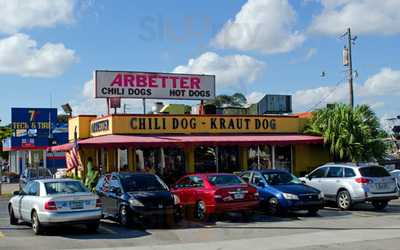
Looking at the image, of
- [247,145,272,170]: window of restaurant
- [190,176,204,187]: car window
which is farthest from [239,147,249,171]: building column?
[190,176,204,187]: car window

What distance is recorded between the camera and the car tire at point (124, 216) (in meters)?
16.2

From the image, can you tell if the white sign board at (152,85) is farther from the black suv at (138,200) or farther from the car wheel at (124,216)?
the car wheel at (124,216)

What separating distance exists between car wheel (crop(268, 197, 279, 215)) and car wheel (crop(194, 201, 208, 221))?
241 cm

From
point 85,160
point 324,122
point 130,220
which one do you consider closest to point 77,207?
point 130,220

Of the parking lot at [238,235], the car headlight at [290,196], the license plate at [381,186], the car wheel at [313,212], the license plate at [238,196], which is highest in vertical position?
the license plate at [381,186]

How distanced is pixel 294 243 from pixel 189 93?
19.8 metres

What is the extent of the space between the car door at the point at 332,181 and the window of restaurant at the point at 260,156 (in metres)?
8.53

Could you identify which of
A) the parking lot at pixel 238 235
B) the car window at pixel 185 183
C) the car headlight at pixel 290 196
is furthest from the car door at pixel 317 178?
the car window at pixel 185 183

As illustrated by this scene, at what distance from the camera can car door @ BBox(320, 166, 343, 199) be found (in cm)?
2080

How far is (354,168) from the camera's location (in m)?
20.4

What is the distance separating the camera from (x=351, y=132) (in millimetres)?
28859

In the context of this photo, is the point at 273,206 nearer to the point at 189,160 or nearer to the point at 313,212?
the point at 313,212

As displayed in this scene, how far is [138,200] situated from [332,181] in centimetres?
802

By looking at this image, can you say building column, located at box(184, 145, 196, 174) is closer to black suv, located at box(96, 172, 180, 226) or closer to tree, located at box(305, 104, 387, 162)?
tree, located at box(305, 104, 387, 162)
